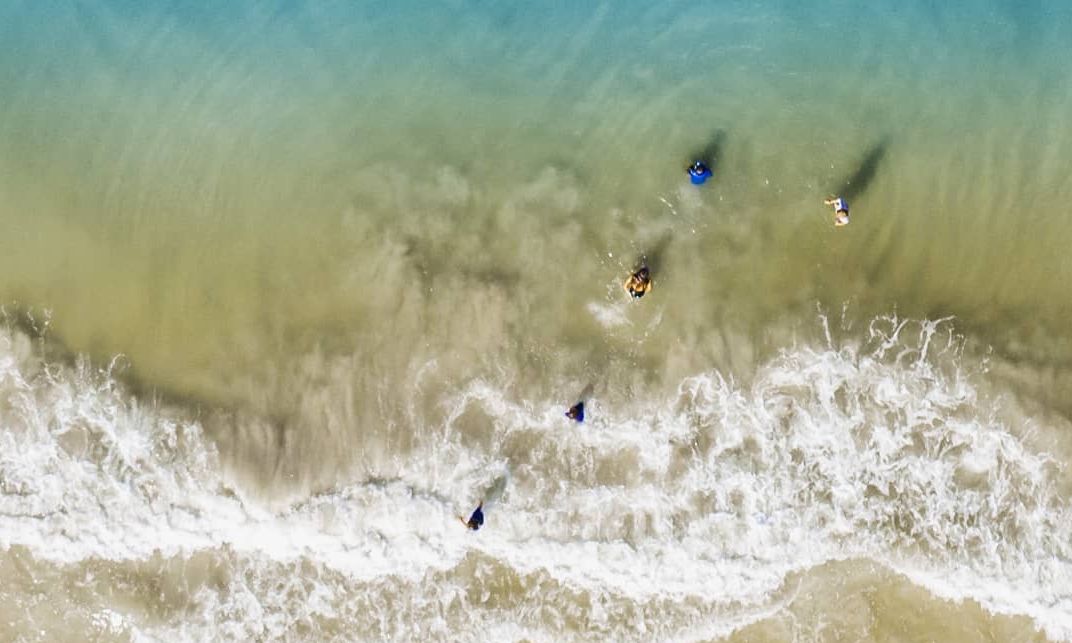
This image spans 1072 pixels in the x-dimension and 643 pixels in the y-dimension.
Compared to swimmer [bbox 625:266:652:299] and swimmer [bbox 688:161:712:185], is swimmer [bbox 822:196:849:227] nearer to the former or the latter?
swimmer [bbox 688:161:712:185]

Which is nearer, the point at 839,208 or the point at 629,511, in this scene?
the point at 629,511

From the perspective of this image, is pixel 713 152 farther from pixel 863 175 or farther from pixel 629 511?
pixel 629 511

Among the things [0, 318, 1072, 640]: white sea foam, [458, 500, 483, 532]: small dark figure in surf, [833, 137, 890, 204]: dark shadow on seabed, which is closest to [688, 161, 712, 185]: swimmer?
[833, 137, 890, 204]: dark shadow on seabed

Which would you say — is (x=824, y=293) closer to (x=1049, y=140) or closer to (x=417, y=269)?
(x=1049, y=140)

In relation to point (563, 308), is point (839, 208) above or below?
above

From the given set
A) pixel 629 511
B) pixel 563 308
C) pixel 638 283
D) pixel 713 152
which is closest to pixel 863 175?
pixel 713 152

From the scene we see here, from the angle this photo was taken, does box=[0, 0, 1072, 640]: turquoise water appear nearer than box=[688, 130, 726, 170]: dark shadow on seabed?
Yes
